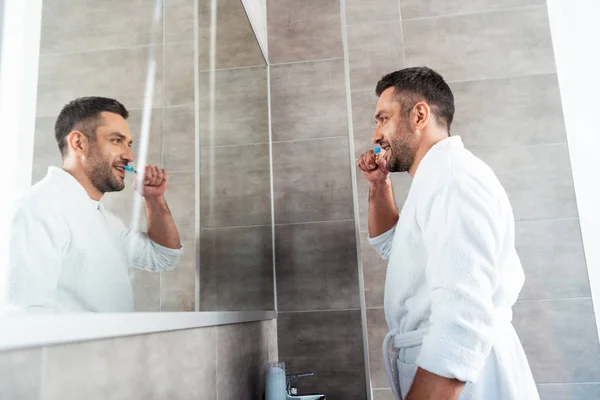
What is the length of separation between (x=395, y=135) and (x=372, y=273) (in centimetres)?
67

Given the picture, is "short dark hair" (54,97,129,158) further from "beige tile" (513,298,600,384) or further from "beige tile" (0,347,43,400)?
"beige tile" (513,298,600,384)

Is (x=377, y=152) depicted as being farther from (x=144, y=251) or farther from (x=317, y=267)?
(x=144, y=251)

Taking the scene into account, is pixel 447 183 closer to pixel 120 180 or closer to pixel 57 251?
pixel 120 180

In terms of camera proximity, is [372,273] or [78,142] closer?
[78,142]

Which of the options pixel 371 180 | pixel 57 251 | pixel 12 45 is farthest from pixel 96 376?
pixel 371 180

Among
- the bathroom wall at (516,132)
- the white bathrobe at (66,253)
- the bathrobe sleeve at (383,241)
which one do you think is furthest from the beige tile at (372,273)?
the white bathrobe at (66,253)

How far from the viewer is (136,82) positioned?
0.88 meters

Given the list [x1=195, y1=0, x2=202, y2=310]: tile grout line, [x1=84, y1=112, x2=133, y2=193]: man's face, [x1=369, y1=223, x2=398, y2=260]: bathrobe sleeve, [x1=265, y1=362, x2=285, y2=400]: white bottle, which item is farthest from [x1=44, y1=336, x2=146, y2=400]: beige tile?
[x1=369, y1=223, x2=398, y2=260]: bathrobe sleeve

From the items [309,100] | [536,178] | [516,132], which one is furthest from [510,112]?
[309,100]

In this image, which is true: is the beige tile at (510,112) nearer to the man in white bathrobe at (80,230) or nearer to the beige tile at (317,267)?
the beige tile at (317,267)

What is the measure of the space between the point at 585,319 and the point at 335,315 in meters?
1.00

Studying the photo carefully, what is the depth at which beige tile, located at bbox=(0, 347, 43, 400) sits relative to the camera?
54 cm

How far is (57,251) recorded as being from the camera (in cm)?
63

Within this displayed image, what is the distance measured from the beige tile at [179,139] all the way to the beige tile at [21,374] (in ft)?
1.67
